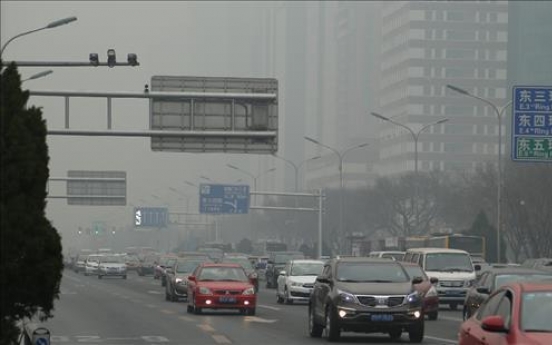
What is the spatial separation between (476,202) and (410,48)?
294ft

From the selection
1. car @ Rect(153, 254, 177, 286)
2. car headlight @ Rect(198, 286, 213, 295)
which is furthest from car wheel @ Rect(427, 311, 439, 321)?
car @ Rect(153, 254, 177, 286)

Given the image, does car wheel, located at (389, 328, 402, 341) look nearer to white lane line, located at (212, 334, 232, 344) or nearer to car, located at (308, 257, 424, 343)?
car, located at (308, 257, 424, 343)

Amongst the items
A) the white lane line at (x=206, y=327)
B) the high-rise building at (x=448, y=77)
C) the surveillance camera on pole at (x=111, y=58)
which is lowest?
the white lane line at (x=206, y=327)

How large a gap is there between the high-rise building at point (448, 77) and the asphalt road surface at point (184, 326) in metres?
142

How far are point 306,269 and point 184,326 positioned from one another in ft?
52.3

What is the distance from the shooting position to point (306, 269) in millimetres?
47875

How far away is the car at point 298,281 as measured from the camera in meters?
47.1

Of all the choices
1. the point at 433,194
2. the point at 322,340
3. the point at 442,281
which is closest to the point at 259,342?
the point at 322,340

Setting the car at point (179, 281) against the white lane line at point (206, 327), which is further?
the car at point (179, 281)

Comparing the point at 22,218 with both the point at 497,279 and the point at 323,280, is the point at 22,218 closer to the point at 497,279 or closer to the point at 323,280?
the point at 323,280

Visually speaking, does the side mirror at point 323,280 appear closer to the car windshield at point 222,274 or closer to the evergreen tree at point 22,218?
the evergreen tree at point 22,218

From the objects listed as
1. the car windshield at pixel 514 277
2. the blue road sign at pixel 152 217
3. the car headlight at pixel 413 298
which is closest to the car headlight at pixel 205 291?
the car windshield at pixel 514 277

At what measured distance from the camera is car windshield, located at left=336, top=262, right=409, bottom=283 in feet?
89.5

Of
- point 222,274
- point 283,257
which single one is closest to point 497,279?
point 222,274
